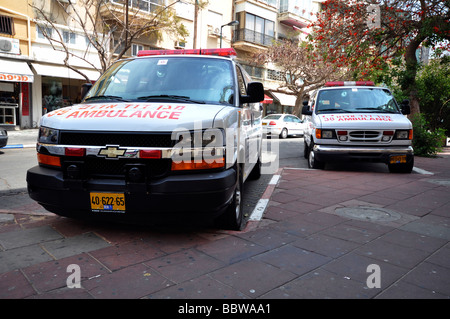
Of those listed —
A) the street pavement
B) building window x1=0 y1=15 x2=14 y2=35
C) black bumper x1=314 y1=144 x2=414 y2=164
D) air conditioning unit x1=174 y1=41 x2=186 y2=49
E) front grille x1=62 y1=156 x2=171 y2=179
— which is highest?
air conditioning unit x1=174 y1=41 x2=186 y2=49

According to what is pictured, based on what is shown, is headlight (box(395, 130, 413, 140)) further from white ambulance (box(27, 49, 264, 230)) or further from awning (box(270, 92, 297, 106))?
awning (box(270, 92, 297, 106))

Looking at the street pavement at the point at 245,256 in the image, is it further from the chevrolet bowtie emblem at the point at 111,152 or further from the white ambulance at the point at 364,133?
the white ambulance at the point at 364,133

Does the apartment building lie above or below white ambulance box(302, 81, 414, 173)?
above

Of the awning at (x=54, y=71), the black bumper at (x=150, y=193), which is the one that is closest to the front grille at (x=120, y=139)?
the black bumper at (x=150, y=193)

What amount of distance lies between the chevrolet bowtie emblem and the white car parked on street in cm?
1804

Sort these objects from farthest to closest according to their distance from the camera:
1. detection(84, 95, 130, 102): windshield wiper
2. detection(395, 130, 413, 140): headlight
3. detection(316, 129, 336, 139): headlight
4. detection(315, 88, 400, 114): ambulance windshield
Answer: detection(315, 88, 400, 114): ambulance windshield, detection(316, 129, 336, 139): headlight, detection(395, 130, 413, 140): headlight, detection(84, 95, 130, 102): windshield wiper

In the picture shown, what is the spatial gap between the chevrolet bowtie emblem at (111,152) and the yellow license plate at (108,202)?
357 millimetres

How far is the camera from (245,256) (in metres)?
3.31

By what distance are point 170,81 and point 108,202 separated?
1.65 m

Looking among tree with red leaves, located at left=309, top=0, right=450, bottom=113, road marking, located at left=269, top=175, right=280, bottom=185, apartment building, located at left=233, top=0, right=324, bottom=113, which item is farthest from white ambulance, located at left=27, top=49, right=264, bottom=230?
apartment building, located at left=233, top=0, right=324, bottom=113

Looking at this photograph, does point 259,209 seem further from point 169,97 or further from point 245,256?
point 169,97

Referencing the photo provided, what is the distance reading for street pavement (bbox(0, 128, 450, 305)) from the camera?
2.68 m

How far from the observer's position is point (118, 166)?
11.0 ft

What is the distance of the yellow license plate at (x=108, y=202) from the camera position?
3275 millimetres
